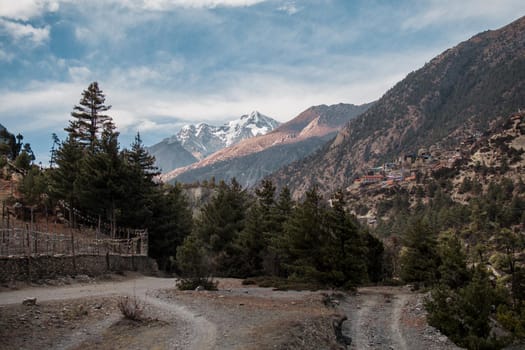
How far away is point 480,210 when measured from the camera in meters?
97.4

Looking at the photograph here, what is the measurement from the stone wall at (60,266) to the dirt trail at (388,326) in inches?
608

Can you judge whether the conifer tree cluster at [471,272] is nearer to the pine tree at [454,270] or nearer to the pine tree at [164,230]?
the pine tree at [454,270]

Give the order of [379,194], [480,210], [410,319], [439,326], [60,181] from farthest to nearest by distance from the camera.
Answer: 1. [379,194]
2. [480,210]
3. [60,181]
4. [410,319]
5. [439,326]

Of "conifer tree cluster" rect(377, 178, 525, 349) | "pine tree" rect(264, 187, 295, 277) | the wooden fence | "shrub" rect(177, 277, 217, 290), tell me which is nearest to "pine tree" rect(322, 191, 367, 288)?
"conifer tree cluster" rect(377, 178, 525, 349)

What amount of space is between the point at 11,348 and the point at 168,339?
367cm

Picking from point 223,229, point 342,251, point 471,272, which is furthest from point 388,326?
point 223,229

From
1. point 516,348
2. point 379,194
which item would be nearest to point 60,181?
point 516,348

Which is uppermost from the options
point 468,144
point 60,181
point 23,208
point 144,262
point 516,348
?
point 468,144

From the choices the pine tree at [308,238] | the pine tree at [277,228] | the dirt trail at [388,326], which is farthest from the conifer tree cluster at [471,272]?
the pine tree at [277,228]

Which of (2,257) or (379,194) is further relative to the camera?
(379,194)

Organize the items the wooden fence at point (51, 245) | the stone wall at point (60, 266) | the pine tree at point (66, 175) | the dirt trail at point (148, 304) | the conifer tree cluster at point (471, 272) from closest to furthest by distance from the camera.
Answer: the dirt trail at point (148, 304), the conifer tree cluster at point (471, 272), the stone wall at point (60, 266), the wooden fence at point (51, 245), the pine tree at point (66, 175)

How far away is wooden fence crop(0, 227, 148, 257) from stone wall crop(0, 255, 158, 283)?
338 mm

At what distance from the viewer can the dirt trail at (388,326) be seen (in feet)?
62.2

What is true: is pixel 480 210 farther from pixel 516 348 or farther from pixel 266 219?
pixel 516 348
